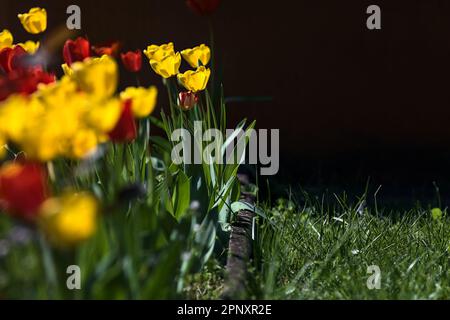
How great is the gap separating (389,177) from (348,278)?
10.3 feet

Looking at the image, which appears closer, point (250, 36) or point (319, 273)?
point (319, 273)

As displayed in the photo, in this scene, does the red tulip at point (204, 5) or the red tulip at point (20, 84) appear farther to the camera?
the red tulip at point (204, 5)

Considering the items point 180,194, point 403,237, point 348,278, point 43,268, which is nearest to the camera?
point 43,268

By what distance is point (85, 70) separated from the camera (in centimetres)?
270

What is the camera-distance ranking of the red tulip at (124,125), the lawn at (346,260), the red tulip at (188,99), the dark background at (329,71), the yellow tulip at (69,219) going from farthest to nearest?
the dark background at (329,71), the red tulip at (188,99), the lawn at (346,260), the red tulip at (124,125), the yellow tulip at (69,219)

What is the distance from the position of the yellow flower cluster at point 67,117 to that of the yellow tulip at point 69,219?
19 cm

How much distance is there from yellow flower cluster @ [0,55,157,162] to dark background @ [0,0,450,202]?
3.98 m

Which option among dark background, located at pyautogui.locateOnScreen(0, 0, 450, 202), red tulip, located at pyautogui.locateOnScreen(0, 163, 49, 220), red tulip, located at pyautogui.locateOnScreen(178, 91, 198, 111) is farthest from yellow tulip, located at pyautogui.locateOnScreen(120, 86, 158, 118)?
dark background, located at pyautogui.locateOnScreen(0, 0, 450, 202)

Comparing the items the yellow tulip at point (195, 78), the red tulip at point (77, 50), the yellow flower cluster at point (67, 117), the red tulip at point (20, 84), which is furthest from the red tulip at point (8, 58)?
the yellow flower cluster at point (67, 117)

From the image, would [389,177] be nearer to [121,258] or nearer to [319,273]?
[319,273]

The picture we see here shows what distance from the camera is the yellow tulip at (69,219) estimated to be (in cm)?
214

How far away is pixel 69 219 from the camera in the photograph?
7.03ft

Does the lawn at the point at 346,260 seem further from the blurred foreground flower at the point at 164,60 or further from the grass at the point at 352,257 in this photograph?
the blurred foreground flower at the point at 164,60
